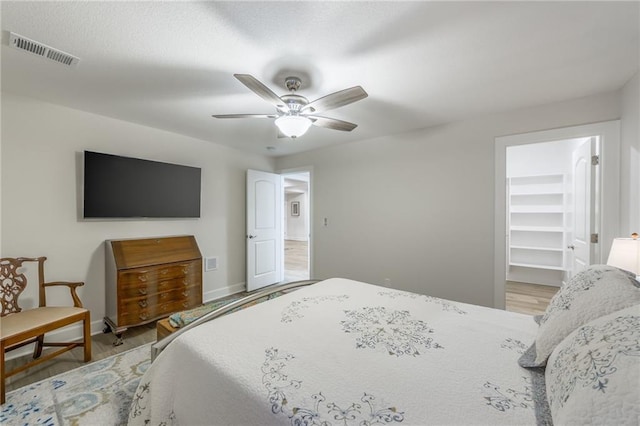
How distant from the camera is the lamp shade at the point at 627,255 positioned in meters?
1.63

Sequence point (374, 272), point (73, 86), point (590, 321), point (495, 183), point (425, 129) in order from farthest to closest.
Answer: point (374, 272) → point (425, 129) → point (495, 183) → point (73, 86) → point (590, 321)

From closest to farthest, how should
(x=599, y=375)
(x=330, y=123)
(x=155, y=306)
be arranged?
(x=599, y=375) → (x=330, y=123) → (x=155, y=306)

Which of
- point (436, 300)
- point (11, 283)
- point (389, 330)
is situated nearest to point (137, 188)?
point (11, 283)

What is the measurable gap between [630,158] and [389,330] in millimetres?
2479

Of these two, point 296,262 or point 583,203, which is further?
point 296,262

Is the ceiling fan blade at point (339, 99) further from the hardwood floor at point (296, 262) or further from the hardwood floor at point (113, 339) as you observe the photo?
the hardwood floor at point (296, 262)

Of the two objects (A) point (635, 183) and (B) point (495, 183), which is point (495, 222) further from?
(A) point (635, 183)

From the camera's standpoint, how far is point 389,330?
53.0 inches

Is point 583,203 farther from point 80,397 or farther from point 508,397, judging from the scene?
point 80,397

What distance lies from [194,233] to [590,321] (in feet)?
12.8

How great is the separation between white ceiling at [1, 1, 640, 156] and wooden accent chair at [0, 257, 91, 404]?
5.22 ft

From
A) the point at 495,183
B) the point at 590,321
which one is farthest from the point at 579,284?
the point at 495,183

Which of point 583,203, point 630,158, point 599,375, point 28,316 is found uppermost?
point 630,158

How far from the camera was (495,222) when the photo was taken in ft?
9.14
